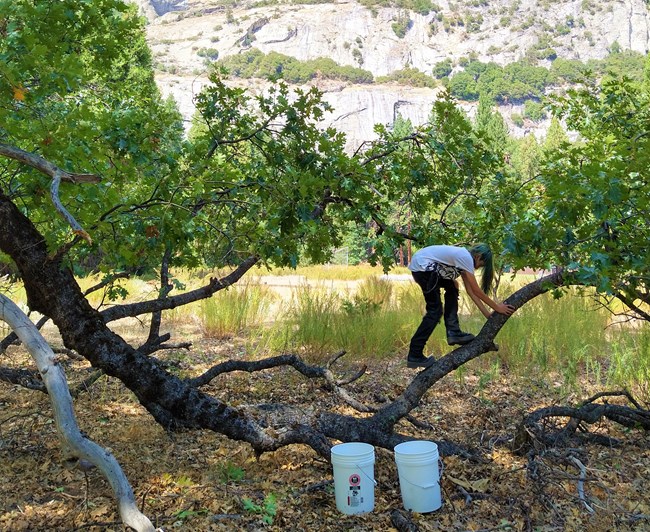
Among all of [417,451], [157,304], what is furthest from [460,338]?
[157,304]

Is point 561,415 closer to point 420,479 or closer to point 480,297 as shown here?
point 480,297

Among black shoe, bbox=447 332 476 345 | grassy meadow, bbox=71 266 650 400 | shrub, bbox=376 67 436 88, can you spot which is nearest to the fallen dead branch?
black shoe, bbox=447 332 476 345

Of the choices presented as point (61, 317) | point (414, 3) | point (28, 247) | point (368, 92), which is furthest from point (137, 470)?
point (414, 3)

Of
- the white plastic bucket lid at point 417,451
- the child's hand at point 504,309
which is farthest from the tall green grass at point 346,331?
the white plastic bucket lid at point 417,451

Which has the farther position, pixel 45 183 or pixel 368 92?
pixel 368 92

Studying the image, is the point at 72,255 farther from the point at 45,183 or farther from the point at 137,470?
the point at 137,470

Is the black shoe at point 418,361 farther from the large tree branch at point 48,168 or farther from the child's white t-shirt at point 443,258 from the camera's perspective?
the large tree branch at point 48,168

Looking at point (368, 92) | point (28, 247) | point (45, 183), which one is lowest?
point (368, 92)

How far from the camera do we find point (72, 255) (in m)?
4.16

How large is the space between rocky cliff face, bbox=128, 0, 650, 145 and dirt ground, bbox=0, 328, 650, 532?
6524 inches

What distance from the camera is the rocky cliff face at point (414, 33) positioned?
549 ft

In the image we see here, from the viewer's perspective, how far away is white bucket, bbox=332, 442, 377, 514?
3.04m

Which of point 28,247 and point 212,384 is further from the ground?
point 28,247

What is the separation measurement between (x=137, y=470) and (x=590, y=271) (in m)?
2.66
